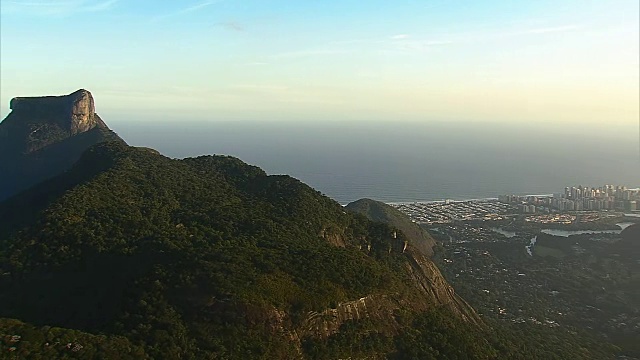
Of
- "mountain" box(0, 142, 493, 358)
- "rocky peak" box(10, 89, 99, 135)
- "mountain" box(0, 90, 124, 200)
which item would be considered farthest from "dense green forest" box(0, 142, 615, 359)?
"rocky peak" box(10, 89, 99, 135)

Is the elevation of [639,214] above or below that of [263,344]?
below

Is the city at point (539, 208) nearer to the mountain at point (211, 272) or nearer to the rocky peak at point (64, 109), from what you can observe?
the rocky peak at point (64, 109)

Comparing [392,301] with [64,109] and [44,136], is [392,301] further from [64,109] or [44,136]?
[64,109]

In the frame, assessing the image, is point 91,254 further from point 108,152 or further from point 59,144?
point 59,144

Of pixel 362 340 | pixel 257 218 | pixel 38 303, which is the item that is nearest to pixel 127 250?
pixel 38 303

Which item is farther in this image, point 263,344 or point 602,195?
point 602,195

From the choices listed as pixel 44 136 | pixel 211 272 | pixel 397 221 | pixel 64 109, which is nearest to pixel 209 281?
pixel 211 272

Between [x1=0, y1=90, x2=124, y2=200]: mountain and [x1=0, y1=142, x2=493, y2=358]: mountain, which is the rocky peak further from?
[x1=0, y1=142, x2=493, y2=358]: mountain
